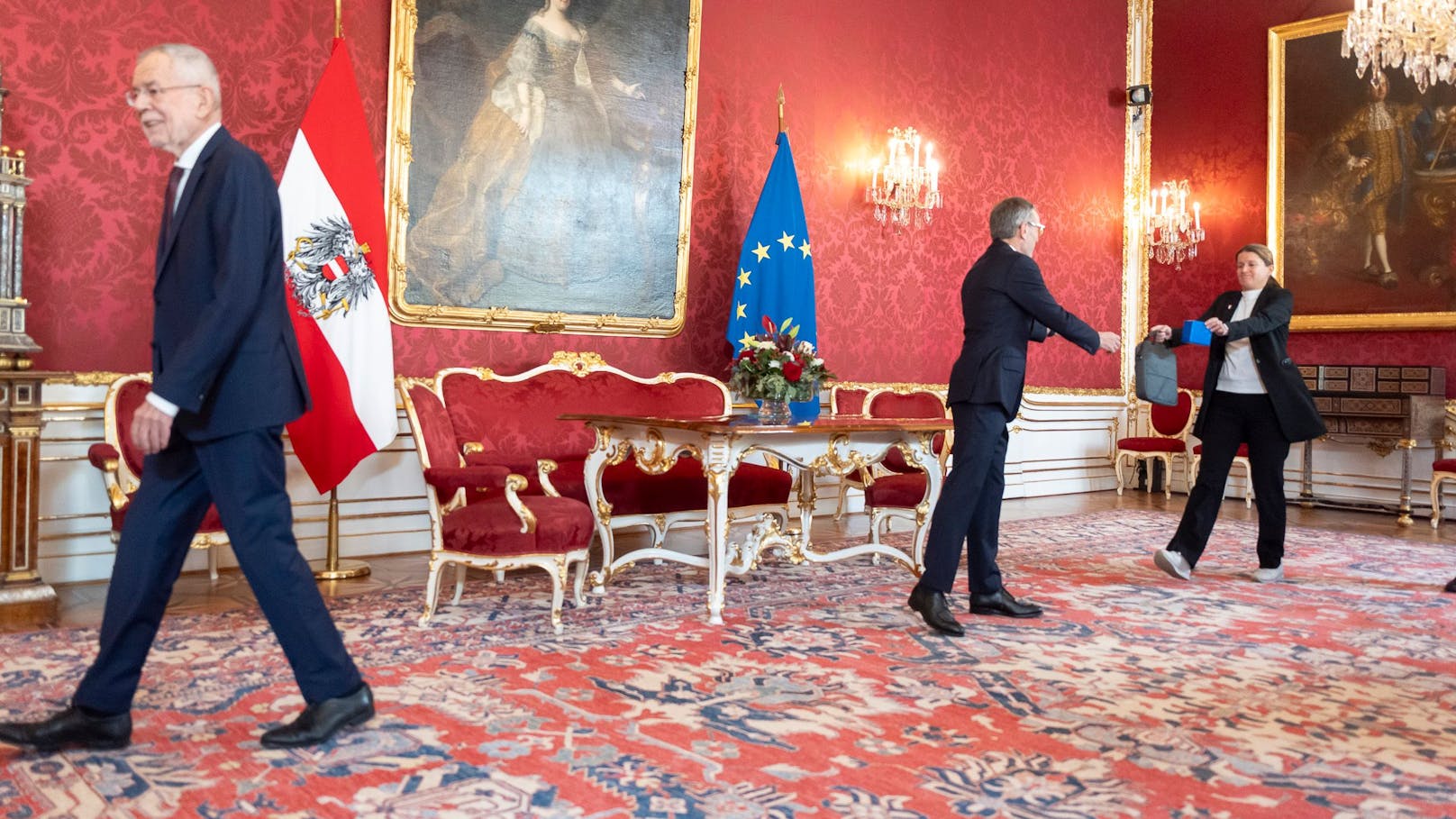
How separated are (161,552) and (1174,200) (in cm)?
908

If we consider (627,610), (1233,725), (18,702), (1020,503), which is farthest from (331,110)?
(1020,503)

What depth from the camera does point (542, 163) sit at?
239 inches

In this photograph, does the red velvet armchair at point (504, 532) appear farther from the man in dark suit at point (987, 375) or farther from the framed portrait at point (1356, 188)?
the framed portrait at point (1356, 188)

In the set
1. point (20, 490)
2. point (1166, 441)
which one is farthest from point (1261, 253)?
point (20, 490)

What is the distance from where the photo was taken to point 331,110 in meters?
4.89

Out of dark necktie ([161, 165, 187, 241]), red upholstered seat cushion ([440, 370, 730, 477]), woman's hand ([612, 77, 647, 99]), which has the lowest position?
red upholstered seat cushion ([440, 370, 730, 477])

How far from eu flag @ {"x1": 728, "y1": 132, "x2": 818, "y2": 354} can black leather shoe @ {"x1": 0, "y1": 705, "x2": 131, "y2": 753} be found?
457 cm

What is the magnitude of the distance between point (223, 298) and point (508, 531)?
5.59ft

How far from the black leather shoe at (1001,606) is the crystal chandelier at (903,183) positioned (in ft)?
13.6

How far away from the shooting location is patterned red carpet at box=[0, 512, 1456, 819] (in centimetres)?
231

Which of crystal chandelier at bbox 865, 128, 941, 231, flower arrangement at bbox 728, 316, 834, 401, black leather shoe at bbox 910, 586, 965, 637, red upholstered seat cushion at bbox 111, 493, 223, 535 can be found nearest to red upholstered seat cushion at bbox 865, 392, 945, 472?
flower arrangement at bbox 728, 316, 834, 401

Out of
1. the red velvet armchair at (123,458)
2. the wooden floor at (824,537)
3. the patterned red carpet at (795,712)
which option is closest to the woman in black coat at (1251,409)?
the patterned red carpet at (795,712)

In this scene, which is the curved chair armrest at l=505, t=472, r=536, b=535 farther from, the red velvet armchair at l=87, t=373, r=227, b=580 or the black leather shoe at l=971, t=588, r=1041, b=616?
the black leather shoe at l=971, t=588, r=1041, b=616

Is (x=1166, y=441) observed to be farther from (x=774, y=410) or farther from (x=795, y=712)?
(x=795, y=712)
